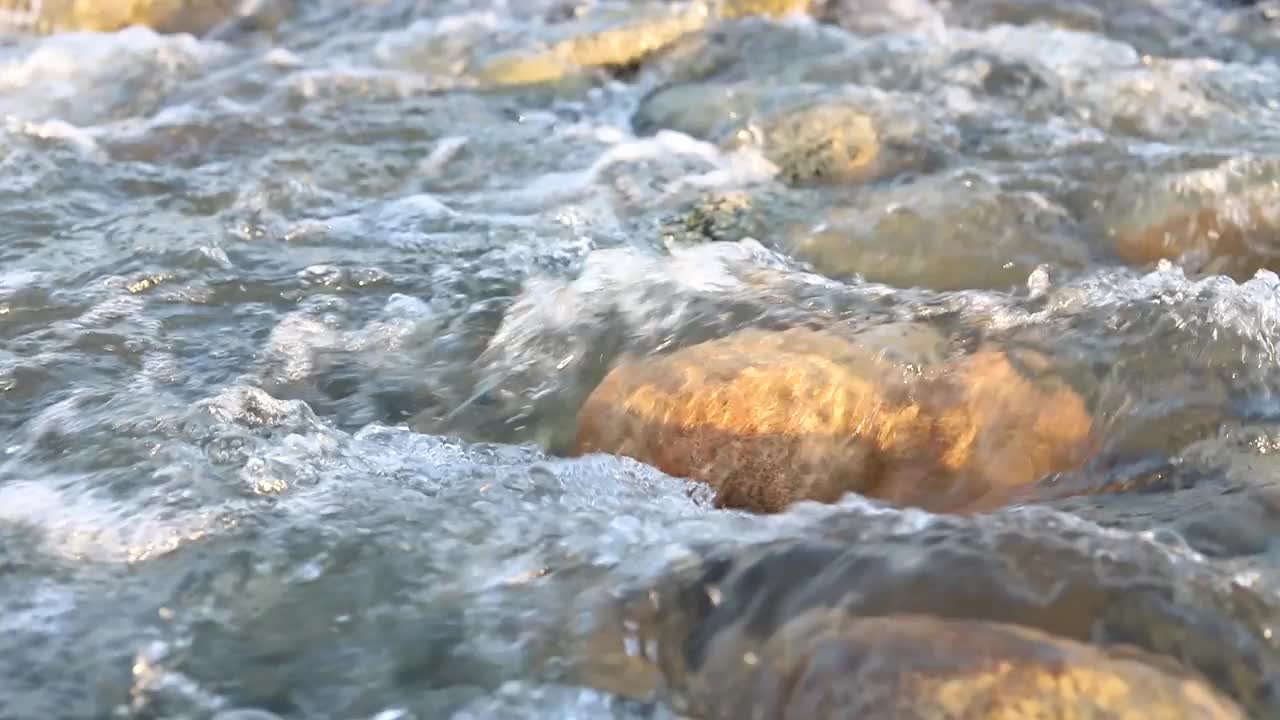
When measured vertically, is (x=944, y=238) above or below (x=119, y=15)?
below

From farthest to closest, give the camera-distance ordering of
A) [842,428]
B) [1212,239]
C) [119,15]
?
[119,15] < [1212,239] < [842,428]

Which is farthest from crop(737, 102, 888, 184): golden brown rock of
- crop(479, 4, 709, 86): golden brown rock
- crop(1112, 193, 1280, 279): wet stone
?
crop(479, 4, 709, 86): golden brown rock

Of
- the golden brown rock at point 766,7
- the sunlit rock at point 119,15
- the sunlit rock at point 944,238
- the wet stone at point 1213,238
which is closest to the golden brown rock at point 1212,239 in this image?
the wet stone at point 1213,238

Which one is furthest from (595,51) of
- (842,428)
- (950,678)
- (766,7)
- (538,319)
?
(950,678)

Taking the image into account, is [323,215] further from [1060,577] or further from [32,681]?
[1060,577]

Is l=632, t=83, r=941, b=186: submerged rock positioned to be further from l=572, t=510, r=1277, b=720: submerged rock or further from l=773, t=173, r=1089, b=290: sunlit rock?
l=572, t=510, r=1277, b=720: submerged rock

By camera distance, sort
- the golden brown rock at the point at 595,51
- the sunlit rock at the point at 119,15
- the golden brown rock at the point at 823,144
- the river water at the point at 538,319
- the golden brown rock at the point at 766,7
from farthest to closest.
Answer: the sunlit rock at the point at 119,15 → the golden brown rock at the point at 766,7 → the golden brown rock at the point at 595,51 → the golden brown rock at the point at 823,144 → the river water at the point at 538,319

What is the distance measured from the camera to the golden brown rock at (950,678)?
6.01 ft

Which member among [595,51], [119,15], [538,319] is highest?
[119,15]

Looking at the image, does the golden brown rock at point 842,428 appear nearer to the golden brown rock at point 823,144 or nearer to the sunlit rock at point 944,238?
the sunlit rock at point 944,238

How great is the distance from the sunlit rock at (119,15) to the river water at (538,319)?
34.5 inches

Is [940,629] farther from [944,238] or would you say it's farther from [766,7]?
[766,7]

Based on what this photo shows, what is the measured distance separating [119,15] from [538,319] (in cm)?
576

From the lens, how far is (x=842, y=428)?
2.94 metres
